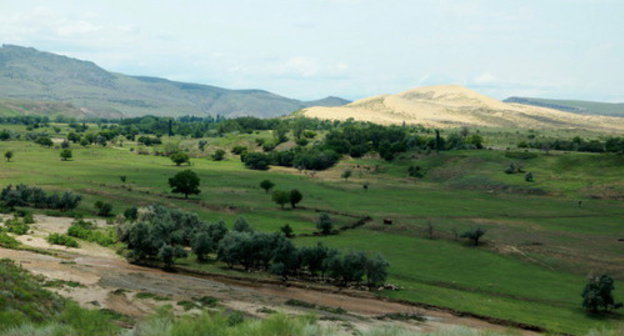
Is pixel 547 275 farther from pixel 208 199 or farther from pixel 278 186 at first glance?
pixel 278 186

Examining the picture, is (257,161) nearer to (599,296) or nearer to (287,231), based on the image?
(287,231)

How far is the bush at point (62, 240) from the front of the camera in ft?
208

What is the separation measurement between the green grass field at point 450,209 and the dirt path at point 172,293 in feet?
14.9

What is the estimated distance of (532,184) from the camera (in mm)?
119750

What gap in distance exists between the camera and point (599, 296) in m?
46.7

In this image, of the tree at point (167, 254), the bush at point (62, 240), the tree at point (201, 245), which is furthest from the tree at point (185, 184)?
the tree at point (167, 254)

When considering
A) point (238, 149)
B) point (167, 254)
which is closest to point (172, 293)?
point (167, 254)

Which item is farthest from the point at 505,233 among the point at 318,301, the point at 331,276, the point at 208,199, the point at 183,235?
the point at 208,199

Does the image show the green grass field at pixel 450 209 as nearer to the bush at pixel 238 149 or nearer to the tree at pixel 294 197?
the tree at pixel 294 197

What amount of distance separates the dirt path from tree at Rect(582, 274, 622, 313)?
32.2ft

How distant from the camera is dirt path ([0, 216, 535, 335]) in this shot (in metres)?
41.7

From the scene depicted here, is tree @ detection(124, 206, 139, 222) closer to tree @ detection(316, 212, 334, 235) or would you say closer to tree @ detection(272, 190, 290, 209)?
tree @ detection(272, 190, 290, 209)

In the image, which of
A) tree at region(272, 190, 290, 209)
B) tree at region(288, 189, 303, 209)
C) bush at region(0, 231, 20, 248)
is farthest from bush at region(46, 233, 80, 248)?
tree at region(288, 189, 303, 209)

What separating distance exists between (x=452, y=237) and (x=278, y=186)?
50.5 metres
